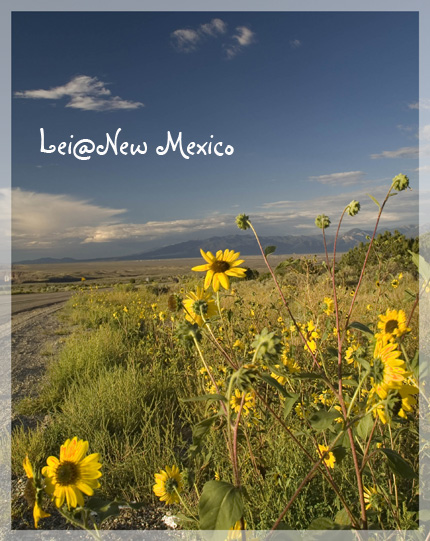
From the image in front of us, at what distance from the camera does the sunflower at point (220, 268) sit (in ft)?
4.54

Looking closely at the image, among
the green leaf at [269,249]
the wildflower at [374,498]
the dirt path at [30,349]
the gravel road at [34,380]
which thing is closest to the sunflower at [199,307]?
the green leaf at [269,249]

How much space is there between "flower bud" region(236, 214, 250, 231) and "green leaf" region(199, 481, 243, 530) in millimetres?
913

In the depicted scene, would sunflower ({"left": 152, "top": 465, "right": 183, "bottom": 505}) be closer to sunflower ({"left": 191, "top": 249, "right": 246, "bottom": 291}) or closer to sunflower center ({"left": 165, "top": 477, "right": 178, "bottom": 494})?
sunflower center ({"left": 165, "top": 477, "right": 178, "bottom": 494})

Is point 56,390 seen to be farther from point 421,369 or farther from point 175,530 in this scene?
point 421,369

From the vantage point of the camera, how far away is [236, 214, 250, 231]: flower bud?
149 cm

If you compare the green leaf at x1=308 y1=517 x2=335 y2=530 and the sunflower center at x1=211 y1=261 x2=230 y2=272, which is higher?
the sunflower center at x1=211 y1=261 x2=230 y2=272

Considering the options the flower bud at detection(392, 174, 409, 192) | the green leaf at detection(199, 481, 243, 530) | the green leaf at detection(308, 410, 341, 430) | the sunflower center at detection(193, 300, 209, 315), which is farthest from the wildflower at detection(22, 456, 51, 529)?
the flower bud at detection(392, 174, 409, 192)

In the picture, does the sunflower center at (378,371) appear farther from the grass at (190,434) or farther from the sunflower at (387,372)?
the grass at (190,434)

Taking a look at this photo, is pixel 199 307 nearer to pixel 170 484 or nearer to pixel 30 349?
pixel 170 484

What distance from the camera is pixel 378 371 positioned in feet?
3.37

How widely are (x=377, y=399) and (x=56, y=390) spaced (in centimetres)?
403

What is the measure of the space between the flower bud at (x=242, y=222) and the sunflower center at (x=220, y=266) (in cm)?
17

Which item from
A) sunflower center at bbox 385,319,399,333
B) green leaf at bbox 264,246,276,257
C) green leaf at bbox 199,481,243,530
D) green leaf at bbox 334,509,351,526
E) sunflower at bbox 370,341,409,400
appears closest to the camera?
green leaf at bbox 199,481,243,530

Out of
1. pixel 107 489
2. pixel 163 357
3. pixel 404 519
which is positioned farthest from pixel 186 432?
pixel 404 519
